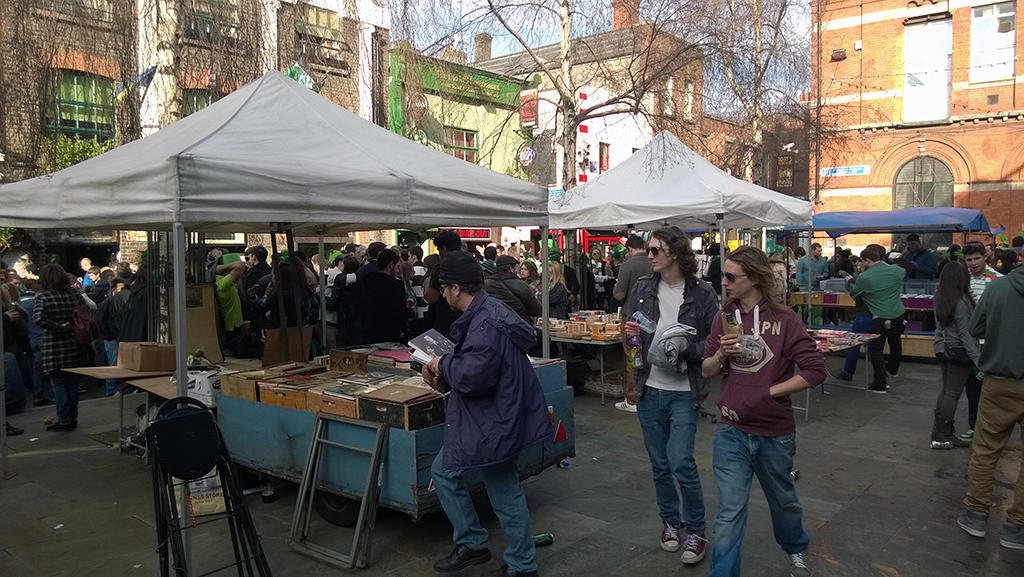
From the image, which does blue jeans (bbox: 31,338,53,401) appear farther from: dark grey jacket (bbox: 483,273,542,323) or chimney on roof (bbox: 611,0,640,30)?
chimney on roof (bbox: 611,0,640,30)

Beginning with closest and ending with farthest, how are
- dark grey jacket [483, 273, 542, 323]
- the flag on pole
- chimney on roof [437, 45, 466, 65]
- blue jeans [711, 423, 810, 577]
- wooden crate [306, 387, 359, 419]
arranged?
blue jeans [711, 423, 810, 577] → wooden crate [306, 387, 359, 419] → dark grey jacket [483, 273, 542, 323] → the flag on pole → chimney on roof [437, 45, 466, 65]

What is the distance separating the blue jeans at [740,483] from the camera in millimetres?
3127

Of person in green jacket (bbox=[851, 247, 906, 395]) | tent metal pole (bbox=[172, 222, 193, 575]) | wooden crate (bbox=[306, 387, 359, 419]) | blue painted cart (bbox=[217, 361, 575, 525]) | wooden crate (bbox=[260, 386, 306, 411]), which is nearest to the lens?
tent metal pole (bbox=[172, 222, 193, 575])

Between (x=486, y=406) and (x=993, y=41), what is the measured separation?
31.6 m

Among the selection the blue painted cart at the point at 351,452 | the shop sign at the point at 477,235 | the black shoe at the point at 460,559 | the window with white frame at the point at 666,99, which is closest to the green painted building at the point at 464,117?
the shop sign at the point at 477,235

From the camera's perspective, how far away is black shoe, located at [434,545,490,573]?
383 centimetres

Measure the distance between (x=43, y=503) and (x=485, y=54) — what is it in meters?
24.7

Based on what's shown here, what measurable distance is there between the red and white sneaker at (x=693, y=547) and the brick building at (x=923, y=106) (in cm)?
2350

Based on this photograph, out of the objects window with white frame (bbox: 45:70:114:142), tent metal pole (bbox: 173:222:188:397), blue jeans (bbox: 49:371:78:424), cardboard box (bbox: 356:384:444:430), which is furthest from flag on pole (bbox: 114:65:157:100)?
cardboard box (bbox: 356:384:444:430)

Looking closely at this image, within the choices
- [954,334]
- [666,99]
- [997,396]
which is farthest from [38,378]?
[954,334]

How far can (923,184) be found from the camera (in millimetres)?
28172

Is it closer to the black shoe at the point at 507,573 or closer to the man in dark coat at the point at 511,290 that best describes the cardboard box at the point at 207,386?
the man in dark coat at the point at 511,290

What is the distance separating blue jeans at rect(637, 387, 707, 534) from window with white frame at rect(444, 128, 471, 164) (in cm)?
1763

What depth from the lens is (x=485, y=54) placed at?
89.4ft
